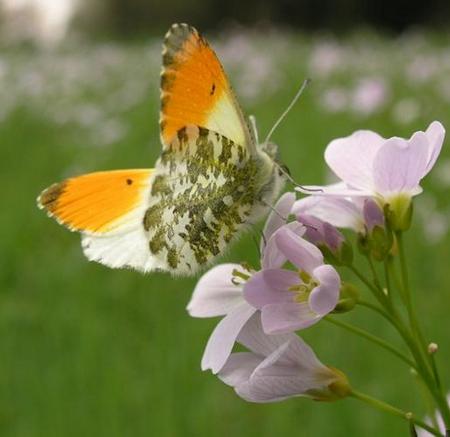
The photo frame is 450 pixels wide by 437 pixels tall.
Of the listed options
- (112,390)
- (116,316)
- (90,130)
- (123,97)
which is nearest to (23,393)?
(112,390)

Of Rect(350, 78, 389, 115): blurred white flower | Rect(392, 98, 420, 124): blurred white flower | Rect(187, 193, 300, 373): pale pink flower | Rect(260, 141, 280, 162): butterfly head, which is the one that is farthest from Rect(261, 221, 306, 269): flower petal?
Rect(392, 98, 420, 124): blurred white flower

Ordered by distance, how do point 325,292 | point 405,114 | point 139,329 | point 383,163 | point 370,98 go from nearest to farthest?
point 325,292 → point 383,163 → point 139,329 → point 370,98 → point 405,114

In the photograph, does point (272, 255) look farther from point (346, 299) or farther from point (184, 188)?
point (184, 188)

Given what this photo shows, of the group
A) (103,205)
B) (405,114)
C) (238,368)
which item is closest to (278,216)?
(238,368)

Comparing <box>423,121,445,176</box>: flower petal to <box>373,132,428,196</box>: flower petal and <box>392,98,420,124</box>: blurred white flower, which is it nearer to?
<box>373,132,428,196</box>: flower petal

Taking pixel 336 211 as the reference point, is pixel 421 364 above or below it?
below

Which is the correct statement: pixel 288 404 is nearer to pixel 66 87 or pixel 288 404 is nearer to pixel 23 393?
pixel 23 393
